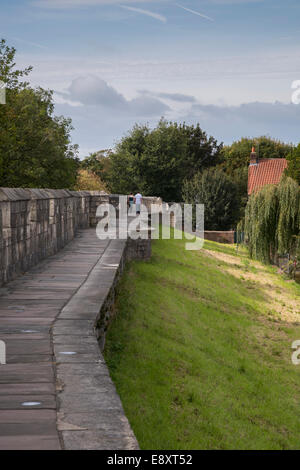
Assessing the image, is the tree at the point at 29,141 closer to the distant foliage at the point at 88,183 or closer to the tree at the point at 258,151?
the distant foliage at the point at 88,183

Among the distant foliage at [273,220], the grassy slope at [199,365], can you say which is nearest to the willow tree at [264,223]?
the distant foliage at [273,220]

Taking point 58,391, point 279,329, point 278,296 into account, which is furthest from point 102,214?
point 58,391

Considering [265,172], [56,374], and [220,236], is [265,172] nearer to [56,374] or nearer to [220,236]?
[220,236]

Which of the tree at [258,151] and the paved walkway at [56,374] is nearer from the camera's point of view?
the paved walkway at [56,374]

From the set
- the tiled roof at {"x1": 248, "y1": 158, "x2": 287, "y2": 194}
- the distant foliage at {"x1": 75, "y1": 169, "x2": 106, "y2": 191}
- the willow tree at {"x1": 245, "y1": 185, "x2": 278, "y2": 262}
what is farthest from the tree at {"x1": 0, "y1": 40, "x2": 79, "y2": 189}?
the tiled roof at {"x1": 248, "y1": 158, "x2": 287, "y2": 194}

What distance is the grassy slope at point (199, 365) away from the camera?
5691 millimetres

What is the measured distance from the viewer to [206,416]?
6.12m

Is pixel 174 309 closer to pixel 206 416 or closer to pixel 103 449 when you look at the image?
pixel 206 416

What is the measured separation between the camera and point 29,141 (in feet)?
98.3

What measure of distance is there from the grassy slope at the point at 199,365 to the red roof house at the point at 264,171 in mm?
31599

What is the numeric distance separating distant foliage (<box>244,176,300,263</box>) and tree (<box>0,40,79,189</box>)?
11267 millimetres

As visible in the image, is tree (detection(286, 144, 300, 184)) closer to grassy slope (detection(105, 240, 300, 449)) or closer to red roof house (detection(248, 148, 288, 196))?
red roof house (detection(248, 148, 288, 196))

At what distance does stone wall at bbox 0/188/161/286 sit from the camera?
736cm

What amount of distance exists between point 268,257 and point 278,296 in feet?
17.5
